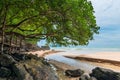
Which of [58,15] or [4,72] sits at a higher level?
[58,15]

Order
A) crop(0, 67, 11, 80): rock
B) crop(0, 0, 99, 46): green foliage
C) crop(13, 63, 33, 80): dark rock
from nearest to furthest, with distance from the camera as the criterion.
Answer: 1. crop(13, 63, 33, 80): dark rock
2. crop(0, 67, 11, 80): rock
3. crop(0, 0, 99, 46): green foliage

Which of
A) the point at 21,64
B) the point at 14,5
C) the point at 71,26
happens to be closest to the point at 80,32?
the point at 71,26

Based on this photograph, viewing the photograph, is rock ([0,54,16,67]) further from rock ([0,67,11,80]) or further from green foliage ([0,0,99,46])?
green foliage ([0,0,99,46])

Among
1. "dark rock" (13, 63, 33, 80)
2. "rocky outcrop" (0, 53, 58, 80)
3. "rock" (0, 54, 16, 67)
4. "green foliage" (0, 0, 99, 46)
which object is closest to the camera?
"dark rock" (13, 63, 33, 80)

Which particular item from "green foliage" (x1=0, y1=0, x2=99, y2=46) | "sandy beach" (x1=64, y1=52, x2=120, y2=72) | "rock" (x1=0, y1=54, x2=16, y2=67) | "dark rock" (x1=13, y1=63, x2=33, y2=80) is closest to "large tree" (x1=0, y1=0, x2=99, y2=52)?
"green foliage" (x1=0, y1=0, x2=99, y2=46)

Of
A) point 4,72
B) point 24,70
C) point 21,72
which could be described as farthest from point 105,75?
point 4,72

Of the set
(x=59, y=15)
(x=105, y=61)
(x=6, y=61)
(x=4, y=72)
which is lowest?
(x=4, y=72)

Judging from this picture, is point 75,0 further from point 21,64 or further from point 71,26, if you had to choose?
point 21,64

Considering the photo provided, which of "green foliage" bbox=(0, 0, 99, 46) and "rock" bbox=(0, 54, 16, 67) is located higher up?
"green foliage" bbox=(0, 0, 99, 46)

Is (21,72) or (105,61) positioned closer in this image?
(21,72)

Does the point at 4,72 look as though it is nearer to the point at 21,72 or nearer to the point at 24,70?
the point at 21,72

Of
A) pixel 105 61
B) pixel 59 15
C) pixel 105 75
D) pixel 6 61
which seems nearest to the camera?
pixel 6 61

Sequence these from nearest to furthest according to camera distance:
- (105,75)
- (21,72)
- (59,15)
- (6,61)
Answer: (21,72) → (6,61) → (105,75) → (59,15)

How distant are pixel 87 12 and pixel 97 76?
5.89m
